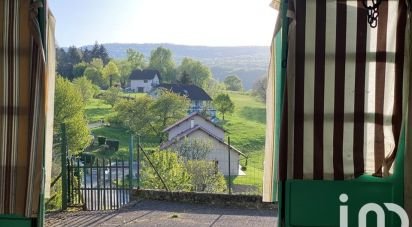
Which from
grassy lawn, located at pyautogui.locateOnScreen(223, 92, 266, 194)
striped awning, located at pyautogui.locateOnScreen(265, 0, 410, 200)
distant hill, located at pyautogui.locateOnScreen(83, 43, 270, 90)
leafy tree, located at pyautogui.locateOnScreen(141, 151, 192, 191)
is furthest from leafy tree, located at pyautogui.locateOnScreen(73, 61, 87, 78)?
striped awning, located at pyautogui.locateOnScreen(265, 0, 410, 200)

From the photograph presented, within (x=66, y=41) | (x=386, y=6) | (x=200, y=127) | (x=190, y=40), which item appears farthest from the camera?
(x=200, y=127)

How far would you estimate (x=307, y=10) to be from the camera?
2.31 metres

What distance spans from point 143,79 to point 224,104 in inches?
37.1

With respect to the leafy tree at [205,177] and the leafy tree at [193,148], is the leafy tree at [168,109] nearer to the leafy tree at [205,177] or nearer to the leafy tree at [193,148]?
the leafy tree at [193,148]

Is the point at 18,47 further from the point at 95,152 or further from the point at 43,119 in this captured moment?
the point at 95,152

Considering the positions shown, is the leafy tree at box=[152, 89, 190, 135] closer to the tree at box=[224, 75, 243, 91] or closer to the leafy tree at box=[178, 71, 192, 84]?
the leafy tree at box=[178, 71, 192, 84]

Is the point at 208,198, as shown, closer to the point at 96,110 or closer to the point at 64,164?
the point at 96,110

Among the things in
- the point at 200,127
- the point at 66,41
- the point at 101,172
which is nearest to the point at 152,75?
the point at 66,41

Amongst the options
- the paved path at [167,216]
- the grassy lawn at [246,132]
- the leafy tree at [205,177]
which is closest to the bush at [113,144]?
the paved path at [167,216]

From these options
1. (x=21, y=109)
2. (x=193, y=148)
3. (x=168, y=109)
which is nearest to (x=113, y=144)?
(x=168, y=109)

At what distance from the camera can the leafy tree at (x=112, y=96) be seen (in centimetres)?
466

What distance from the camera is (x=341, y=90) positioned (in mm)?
2314

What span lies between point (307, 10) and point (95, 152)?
13.1 feet

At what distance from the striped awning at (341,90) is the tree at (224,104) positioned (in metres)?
2.30
